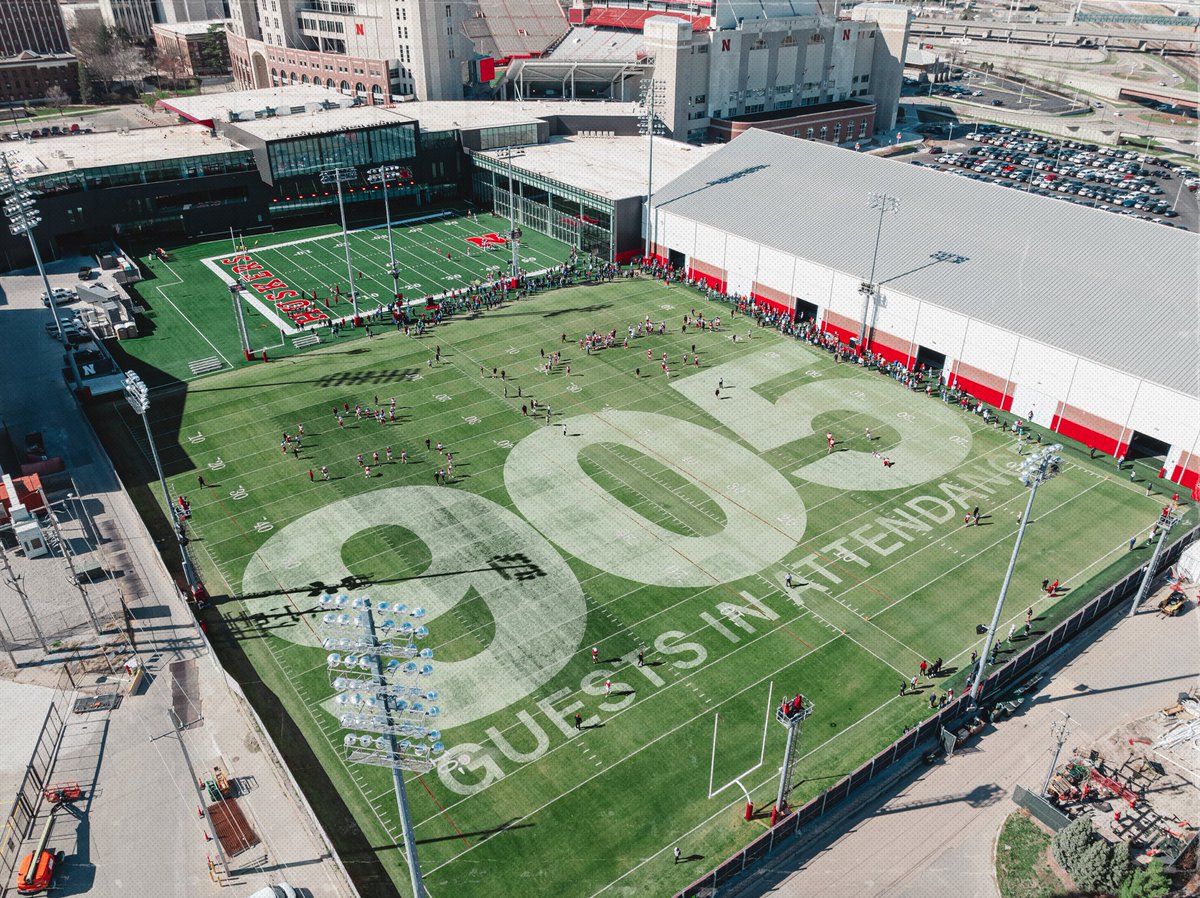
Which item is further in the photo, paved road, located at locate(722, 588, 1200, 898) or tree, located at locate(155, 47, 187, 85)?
tree, located at locate(155, 47, 187, 85)

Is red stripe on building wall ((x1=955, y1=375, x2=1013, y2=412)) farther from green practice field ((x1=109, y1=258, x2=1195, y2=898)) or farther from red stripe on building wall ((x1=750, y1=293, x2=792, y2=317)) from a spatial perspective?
red stripe on building wall ((x1=750, y1=293, x2=792, y2=317))

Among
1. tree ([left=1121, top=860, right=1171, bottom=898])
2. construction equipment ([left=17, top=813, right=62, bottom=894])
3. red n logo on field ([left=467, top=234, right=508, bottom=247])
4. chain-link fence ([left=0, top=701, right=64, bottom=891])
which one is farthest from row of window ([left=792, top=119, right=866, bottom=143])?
construction equipment ([left=17, top=813, right=62, bottom=894])

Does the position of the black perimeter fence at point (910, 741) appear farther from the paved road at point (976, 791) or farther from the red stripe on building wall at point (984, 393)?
the red stripe on building wall at point (984, 393)

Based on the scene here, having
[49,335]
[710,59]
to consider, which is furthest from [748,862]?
[710,59]

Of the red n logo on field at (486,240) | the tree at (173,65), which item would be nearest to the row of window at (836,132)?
the red n logo on field at (486,240)

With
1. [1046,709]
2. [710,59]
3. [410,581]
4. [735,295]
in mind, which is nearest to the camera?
[1046,709]

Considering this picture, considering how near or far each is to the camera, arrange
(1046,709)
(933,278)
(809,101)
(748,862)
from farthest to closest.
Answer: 1. (809,101)
2. (933,278)
3. (1046,709)
4. (748,862)

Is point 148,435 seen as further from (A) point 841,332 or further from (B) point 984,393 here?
(B) point 984,393

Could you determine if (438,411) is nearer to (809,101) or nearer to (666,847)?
(666,847)
